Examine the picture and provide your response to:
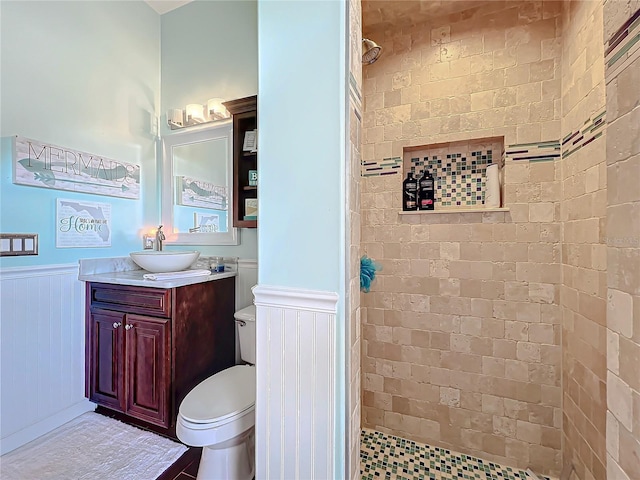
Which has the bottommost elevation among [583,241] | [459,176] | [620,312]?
[620,312]

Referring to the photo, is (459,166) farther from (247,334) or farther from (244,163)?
(247,334)

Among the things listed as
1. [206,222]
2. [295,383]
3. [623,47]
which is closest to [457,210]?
[623,47]

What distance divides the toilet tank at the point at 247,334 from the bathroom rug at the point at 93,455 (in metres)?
0.60

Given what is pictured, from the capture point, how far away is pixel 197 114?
2.21 m

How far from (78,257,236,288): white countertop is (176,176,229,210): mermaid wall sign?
0.56 meters

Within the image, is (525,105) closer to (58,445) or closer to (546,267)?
(546,267)

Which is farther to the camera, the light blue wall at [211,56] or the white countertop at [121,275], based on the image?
the light blue wall at [211,56]

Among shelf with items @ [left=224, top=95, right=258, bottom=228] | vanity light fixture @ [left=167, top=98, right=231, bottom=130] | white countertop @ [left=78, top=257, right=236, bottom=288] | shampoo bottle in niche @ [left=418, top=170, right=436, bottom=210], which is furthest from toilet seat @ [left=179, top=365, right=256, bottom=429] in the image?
vanity light fixture @ [left=167, top=98, right=231, bottom=130]

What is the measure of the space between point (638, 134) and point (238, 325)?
74.6 inches

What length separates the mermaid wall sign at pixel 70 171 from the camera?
5.41 feet

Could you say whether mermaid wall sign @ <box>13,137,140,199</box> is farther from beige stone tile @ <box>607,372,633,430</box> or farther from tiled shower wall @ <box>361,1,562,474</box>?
beige stone tile @ <box>607,372,633,430</box>

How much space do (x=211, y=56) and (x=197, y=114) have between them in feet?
1.58

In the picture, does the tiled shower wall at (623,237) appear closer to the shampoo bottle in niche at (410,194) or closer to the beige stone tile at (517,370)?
the beige stone tile at (517,370)

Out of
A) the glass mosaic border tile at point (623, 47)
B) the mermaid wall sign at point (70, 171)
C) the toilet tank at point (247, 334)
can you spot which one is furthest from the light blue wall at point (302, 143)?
the mermaid wall sign at point (70, 171)
